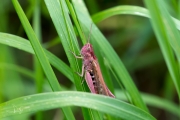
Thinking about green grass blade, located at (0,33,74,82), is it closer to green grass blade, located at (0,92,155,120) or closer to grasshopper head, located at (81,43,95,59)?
grasshopper head, located at (81,43,95,59)

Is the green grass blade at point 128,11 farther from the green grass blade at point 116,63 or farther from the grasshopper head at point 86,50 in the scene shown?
the grasshopper head at point 86,50

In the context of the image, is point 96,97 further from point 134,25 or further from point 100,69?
point 134,25

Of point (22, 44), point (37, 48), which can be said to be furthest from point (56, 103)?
point (22, 44)

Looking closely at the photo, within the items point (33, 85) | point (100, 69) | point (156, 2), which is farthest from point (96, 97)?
point (33, 85)

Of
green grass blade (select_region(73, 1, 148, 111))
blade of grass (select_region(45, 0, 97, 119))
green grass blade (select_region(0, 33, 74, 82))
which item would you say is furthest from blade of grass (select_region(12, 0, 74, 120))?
green grass blade (select_region(73, 1, 148, 111))

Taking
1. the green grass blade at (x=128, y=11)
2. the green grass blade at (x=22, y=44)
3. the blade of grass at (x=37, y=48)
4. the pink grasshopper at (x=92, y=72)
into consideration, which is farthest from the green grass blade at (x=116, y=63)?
the blade of grass at (x=37, y=48)

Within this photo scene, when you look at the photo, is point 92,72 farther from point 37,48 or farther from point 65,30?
point 37,48
